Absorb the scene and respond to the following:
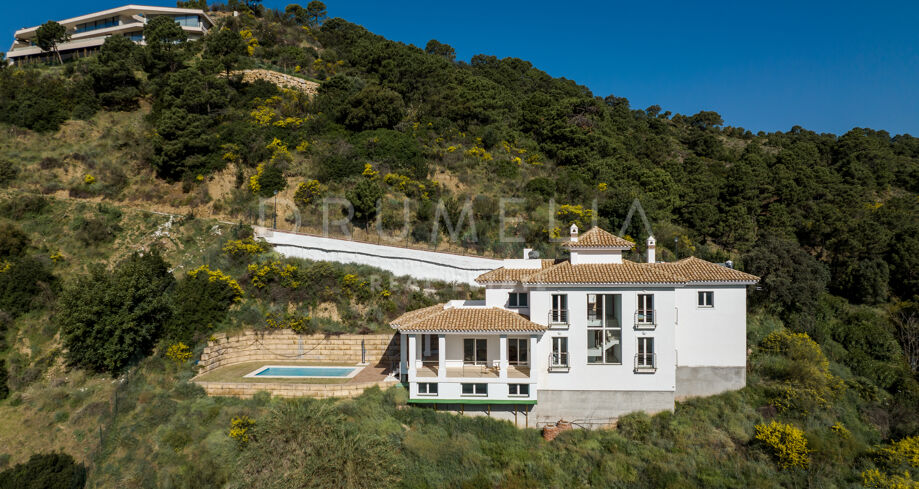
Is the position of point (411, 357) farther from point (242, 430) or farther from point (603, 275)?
point (603, 275)

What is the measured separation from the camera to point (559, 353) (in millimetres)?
16312

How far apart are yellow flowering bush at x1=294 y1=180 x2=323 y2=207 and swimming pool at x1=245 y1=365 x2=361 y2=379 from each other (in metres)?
14.1

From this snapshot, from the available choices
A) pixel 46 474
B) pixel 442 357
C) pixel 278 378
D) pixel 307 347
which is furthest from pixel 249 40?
pixel 442 357

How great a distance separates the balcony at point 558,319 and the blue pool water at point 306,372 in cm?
907

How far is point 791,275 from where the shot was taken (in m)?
25.7

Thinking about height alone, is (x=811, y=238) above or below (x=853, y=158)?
below

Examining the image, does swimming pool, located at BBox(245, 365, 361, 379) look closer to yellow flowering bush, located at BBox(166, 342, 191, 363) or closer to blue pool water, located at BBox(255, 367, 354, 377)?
blue pool water, located at BBox(255, 367, 354, 377)

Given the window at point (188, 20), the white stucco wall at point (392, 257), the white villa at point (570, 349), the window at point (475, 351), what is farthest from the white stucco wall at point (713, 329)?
the window at point (188, 20)

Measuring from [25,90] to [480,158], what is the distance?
124 ft

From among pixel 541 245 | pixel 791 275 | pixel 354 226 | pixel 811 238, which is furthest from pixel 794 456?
pixel 811 238

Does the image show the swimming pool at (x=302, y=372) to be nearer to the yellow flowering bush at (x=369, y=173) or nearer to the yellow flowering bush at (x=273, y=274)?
the yellow flowering bush at (x=273, y=274)

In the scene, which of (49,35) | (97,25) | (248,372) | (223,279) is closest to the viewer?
(248,372)

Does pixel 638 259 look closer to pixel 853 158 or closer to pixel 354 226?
pixel 354 226

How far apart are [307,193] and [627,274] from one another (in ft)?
76.8
